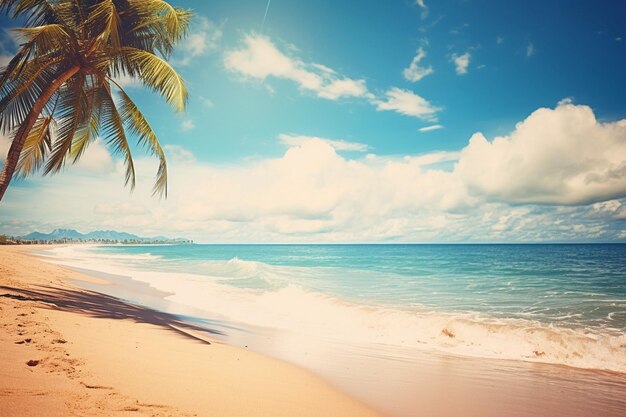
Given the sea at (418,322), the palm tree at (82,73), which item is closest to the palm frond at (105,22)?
the palm tree at (82,73)

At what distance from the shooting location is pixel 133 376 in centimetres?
366

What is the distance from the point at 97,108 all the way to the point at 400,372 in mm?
11045

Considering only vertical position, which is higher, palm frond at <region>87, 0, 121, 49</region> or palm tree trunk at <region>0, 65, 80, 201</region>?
palm frond at <region>87, 0, 121, 49</region>

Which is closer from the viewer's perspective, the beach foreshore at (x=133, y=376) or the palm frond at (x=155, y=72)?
the beach foreshore at (x=133, y=376)

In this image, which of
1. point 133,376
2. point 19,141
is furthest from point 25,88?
point 133,376

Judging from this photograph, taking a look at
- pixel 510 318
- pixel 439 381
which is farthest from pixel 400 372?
pixel 510 318

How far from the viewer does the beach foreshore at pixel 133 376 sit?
280 cm

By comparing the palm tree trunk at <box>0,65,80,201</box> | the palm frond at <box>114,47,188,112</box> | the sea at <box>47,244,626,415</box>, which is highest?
the palm frond at <box>114,47,188,112</box>

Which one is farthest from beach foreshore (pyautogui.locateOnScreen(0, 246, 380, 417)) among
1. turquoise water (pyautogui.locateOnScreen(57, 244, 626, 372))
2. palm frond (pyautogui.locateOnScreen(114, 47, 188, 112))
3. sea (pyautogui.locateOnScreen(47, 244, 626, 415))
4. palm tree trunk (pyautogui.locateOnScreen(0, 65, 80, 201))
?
palm frond (pyautogui.locateOnScreen(114, 47, 188, 112))

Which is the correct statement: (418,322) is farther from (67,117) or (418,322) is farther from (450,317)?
(67,117)

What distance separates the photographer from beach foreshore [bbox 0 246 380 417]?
2.80 m

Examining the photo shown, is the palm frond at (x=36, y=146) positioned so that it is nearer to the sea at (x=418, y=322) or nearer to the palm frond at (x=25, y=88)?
the palm frond at (x=25, y=88)

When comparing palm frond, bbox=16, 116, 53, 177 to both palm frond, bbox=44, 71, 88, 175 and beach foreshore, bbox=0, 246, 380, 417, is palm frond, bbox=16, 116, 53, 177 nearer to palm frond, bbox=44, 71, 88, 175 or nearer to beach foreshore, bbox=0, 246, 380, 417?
palm frond, bbox=44, 71, 88, 175

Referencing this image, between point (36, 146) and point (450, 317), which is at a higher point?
point (36, 146)
